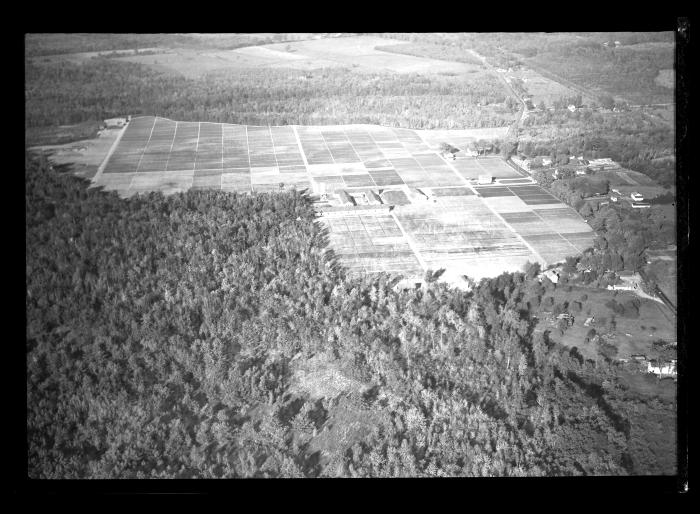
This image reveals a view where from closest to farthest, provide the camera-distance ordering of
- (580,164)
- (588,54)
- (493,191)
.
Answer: (588,54)
(493,191)
(580,164)

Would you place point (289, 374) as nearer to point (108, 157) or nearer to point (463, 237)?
point (463, 237)

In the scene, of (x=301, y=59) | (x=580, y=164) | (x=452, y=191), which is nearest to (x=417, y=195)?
(x=452, y=191)

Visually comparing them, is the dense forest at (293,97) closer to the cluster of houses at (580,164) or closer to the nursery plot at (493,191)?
the cluster of houses at (580,164)

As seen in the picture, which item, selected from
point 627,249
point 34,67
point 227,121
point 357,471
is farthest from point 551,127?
point 34,67

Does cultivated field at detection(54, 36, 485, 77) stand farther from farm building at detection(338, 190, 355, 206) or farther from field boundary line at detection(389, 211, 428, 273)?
field boundary line at detection(389, 211, 428, 273)
